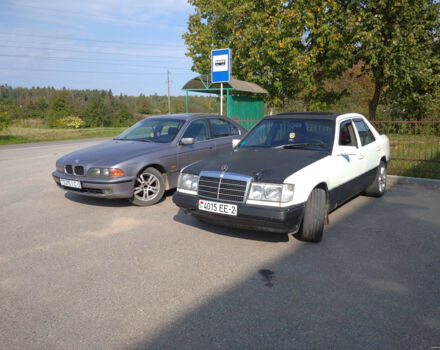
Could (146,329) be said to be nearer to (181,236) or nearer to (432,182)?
(181,236)

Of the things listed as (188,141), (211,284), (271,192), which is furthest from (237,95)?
(211,284)

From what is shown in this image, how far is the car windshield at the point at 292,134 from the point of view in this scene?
17.2ft

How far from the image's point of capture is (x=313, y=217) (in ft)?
14.3

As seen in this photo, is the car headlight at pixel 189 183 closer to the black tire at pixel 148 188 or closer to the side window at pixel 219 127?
the black tire at pixel 148 188

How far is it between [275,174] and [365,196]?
11.4 ft

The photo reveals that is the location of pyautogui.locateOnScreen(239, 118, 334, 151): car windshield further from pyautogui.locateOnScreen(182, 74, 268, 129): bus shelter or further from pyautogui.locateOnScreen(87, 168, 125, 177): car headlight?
pyautogui.locateOnScreen(182, 74, 268, 129): bus shelter

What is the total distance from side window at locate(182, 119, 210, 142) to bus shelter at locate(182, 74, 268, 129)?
6864 millimetres

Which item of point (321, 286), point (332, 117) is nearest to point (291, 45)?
point (332, 117)

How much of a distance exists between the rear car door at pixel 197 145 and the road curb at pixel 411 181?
14.3ft

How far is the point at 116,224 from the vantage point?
17.4 ft

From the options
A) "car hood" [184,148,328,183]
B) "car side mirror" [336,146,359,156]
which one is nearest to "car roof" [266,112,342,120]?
"car side mirror" [336,146,359,156]

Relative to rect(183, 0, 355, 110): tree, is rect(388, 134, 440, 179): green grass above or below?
below

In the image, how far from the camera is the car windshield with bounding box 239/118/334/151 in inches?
206

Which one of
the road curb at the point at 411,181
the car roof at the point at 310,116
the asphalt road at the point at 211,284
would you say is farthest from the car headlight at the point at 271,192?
the road curb at the point at 411,181
